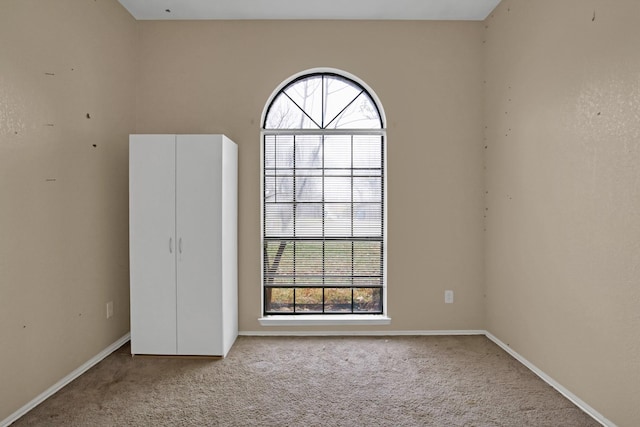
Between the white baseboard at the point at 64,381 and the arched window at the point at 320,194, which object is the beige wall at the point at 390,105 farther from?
the white baseboard at the point at 64,381

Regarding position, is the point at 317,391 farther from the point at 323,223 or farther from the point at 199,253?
the point at 323,223

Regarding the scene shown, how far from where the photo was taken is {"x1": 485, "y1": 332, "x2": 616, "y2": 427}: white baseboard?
1977 millimetres

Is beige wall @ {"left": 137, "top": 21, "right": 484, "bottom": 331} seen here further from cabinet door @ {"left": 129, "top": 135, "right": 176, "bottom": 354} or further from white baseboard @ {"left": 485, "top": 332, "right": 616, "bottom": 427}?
cabinet door @ {"left": 129, "top": 135, "right": 176, "bottom": 354}

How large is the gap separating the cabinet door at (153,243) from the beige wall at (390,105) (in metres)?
0.65

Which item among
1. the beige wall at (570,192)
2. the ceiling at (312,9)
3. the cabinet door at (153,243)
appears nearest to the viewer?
the beige wall at (570,192)

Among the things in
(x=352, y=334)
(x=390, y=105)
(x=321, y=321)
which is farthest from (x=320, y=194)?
(x=352, y=334)

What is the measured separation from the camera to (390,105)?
326 centimetres

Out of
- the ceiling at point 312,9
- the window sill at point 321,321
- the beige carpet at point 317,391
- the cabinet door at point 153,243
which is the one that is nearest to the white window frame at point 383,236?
the window sill at point 321,321

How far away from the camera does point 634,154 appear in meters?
1.78

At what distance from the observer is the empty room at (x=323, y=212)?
2.00 meters

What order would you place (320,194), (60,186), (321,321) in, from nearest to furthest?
(60,186), (321,321), (320,194)

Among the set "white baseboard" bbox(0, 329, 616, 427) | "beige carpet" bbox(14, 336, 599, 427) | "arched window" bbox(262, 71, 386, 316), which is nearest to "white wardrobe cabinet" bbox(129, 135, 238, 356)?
"beige carpet" bbox(14, 336, 599, 427)

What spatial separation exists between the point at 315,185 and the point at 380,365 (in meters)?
1.59

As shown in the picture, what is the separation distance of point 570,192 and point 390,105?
160 cm
